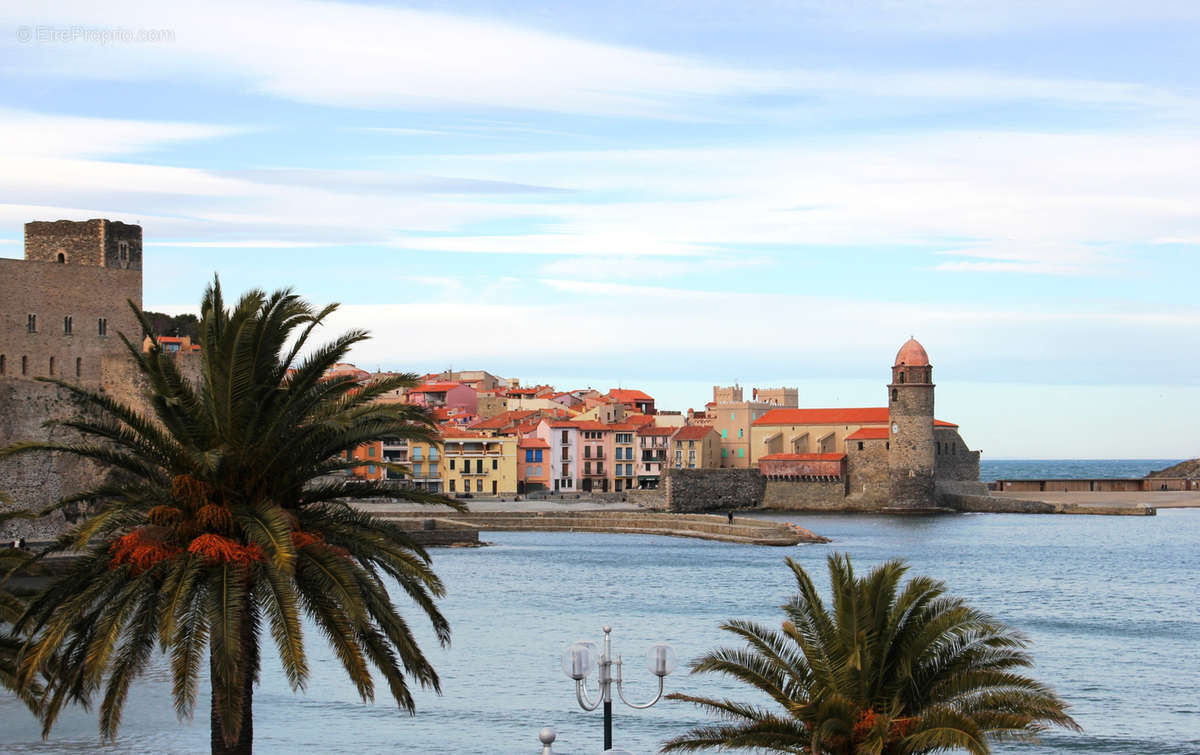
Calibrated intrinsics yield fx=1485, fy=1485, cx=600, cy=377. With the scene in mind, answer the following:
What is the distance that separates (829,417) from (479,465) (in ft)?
72.0

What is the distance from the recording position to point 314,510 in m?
13.2

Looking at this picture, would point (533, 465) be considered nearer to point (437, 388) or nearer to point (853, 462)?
point (437, 388)

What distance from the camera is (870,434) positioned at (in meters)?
87.1

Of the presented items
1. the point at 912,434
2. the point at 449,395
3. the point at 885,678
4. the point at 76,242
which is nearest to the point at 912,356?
the point at 912,434

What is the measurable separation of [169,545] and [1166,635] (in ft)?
98.4

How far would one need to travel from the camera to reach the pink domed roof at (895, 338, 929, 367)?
84.1 meters

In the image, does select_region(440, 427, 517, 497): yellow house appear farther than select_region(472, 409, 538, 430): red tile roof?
No

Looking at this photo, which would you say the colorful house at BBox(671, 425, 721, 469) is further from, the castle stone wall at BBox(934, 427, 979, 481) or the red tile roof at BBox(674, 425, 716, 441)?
the castle stone wall at BBox(934, 427, 979, 481)

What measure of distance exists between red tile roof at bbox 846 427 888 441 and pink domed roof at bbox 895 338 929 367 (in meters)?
4.32

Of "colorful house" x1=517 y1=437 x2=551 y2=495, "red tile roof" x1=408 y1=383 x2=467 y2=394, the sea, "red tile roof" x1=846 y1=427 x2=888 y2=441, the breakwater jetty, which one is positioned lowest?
the sea

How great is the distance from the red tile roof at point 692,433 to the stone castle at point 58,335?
48.2 metres

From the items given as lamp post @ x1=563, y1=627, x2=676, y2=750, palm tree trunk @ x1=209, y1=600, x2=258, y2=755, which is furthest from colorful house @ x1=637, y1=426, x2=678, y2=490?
palm tree trunk @ x1=209, y1=600, x2=258, y2=755

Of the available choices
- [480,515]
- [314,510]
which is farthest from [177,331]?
[314,510]

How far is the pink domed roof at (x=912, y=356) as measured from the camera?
8412 cm
